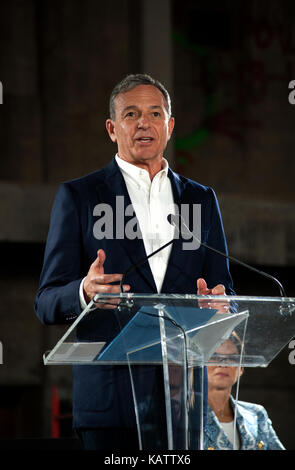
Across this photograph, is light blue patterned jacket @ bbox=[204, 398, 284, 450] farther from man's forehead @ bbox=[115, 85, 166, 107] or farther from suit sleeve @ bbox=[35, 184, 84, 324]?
man's forehead @ bbox=[115, 85, 166, 107]

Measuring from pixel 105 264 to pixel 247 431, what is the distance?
2.68 ft

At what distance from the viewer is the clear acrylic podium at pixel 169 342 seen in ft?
5.28

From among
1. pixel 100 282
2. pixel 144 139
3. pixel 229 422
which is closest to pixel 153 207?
pixel 144 139

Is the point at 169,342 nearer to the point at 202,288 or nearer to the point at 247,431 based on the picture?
the point at 202,288

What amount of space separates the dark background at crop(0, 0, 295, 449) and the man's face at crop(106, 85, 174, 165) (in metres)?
2.98

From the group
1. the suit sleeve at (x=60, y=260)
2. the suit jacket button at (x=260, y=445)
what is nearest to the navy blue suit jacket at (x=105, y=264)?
the suit sleeve at (x=60, y=260)

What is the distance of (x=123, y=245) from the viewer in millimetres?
1975

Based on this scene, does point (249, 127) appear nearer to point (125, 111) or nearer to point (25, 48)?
point (25, 48)

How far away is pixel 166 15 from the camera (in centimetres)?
570

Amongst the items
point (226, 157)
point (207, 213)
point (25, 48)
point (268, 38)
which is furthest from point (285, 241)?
point (207, 213)

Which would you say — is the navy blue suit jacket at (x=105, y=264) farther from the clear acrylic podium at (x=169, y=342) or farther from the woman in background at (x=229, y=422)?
the woman in background at (x=229, y=422)

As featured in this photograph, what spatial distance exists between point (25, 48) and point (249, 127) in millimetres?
1732

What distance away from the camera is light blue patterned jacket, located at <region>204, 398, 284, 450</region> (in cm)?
221
